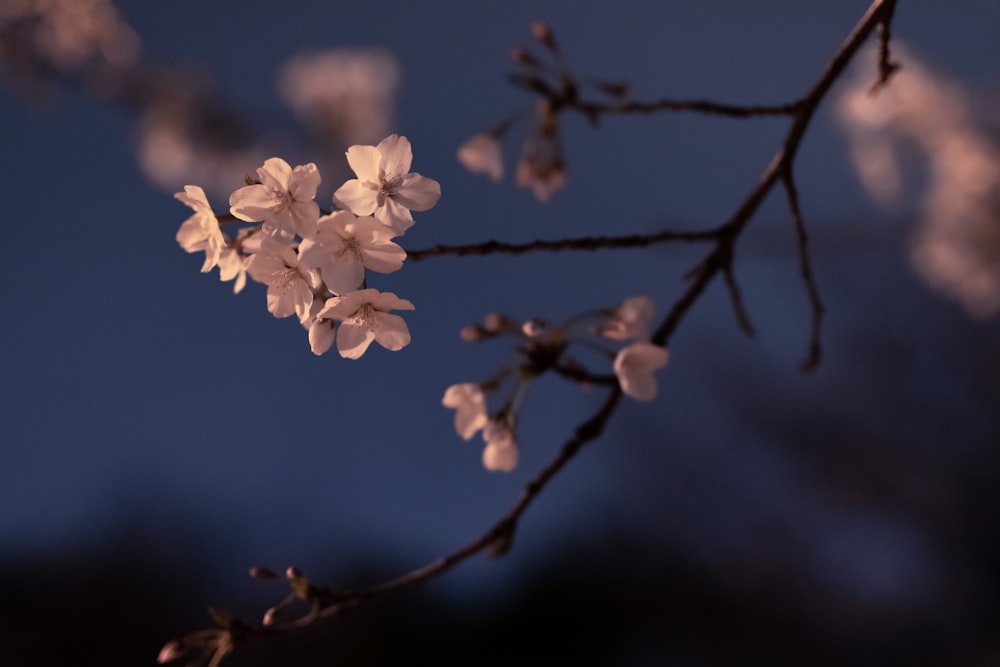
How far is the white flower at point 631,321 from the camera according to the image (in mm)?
1308

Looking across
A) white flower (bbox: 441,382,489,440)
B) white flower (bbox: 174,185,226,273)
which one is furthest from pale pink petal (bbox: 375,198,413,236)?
white flower (bbox: 441,382,489,440)

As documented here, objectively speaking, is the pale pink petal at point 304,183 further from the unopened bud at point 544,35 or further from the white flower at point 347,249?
the unopened bud at point 544,35

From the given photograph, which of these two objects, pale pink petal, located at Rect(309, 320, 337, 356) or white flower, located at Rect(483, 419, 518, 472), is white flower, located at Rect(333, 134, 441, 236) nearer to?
pale pink petal, located at Rect(309, 320, 337, 356)

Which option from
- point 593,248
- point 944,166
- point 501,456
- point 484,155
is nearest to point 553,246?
point 593,248

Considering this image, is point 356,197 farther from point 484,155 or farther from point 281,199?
point 484,155

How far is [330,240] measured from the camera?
897mm

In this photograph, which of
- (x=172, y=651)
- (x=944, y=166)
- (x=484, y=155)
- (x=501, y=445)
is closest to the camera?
(x=172, y=651)

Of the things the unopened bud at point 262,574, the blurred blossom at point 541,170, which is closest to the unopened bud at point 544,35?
the blurred blossom at point 541,170

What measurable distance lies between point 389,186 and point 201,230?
0.26 metres

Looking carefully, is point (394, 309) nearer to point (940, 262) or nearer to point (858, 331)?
point (940, 262)

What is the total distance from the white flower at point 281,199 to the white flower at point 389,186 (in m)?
0.04

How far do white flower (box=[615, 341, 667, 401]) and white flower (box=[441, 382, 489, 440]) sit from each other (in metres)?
0.21

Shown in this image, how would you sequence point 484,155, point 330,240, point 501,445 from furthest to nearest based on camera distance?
1. point 484,155
2. point 501,445
3. point 330,240

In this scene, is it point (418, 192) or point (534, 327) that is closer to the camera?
point (418, 192)
